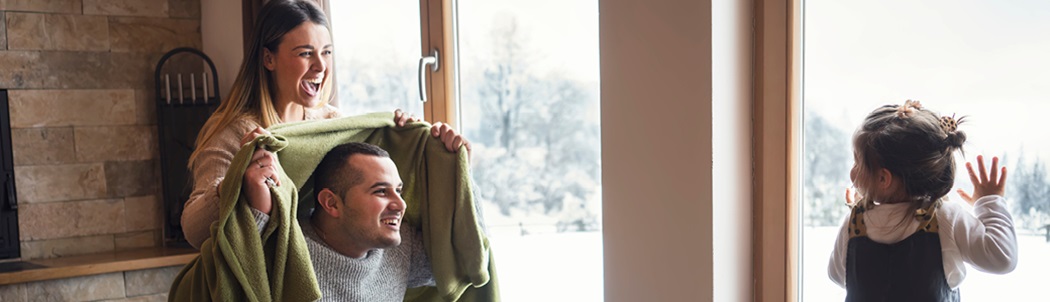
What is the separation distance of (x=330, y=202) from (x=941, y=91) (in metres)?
1.19

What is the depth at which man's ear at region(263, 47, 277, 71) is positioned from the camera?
207 centimetres

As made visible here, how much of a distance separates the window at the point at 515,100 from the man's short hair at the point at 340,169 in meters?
0.57

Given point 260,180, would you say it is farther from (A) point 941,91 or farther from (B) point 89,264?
(B) point 89,264

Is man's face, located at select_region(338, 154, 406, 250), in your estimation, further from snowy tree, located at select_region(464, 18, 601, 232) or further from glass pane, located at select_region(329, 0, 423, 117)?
glass pane, located at select_region(329, 0, 423, 117)

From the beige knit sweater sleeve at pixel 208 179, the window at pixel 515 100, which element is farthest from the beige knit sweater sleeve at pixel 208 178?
the window at pixel 515 100

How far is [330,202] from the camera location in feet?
6.09

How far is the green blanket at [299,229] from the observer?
167cm

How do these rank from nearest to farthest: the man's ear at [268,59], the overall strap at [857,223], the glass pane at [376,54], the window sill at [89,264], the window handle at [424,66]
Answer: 1. the overall strap at [857,223]
2. the man's ear at [268,59]
3. the window handle at [424,66]
4. the glass pane at [376,54]
5. the window sill at [89,264]

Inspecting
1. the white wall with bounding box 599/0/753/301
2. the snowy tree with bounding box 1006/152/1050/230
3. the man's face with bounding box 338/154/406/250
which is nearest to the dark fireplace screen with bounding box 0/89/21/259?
the man's face with bounding box 338/154/406/250

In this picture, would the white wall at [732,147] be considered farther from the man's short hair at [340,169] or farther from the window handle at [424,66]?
the window handle at [424,66]

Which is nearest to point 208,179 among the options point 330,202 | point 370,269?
point 330,202

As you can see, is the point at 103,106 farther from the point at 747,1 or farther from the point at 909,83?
the point at 909,83

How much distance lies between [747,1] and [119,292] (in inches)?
113

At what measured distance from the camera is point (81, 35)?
4.03 meters
